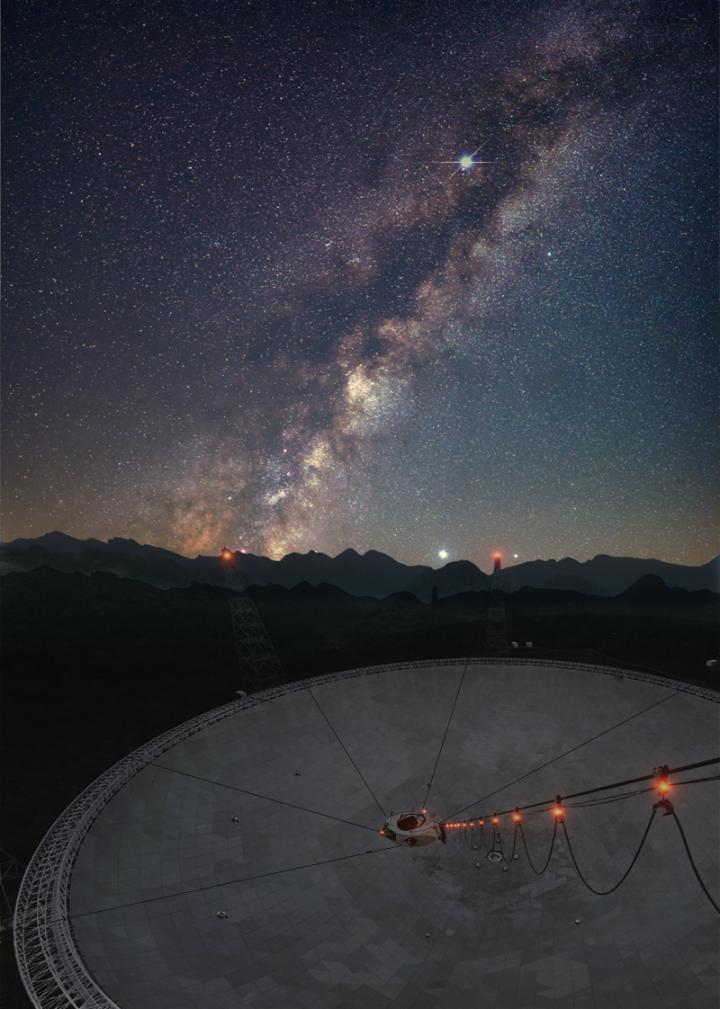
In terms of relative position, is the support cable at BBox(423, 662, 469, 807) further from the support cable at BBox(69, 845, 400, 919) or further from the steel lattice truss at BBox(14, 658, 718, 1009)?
the steel lattice truss at BBox(14, 658, 718, 1009)

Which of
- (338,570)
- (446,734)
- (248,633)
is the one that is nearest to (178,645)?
(248,633)

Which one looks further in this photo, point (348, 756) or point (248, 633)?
point (248, 633)

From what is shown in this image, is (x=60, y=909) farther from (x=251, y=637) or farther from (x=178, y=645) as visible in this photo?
(x=178, y=645)

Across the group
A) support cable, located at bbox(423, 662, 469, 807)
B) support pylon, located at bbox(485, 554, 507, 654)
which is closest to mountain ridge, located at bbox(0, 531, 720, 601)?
support pylon, located at bbox(485, 554, 507, 654)

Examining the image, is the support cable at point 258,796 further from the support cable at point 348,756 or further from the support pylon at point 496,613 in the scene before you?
the support pylon at point 496,613

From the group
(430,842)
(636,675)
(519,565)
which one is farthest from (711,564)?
(430,842)

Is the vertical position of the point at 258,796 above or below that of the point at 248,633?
below

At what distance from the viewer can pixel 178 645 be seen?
243 ft

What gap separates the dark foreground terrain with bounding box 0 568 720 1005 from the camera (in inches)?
1741

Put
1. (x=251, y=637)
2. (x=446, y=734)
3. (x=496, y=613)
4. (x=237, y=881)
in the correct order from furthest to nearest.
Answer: (x=496, y=613) < (x=251, y=637) < (x=446, y=734) < (x=237, y=881)

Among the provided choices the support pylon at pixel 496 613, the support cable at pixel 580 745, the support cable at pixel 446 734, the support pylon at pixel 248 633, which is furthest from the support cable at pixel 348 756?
the support pylon at pixel 496 613

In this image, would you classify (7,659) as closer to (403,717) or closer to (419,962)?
(403,717)

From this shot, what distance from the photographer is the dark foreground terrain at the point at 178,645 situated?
4422 cm

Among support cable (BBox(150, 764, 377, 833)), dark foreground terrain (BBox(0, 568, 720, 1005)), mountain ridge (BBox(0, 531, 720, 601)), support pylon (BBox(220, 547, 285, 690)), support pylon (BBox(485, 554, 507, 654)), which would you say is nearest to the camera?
support cable (BBox(150, 764, 377, 833))
